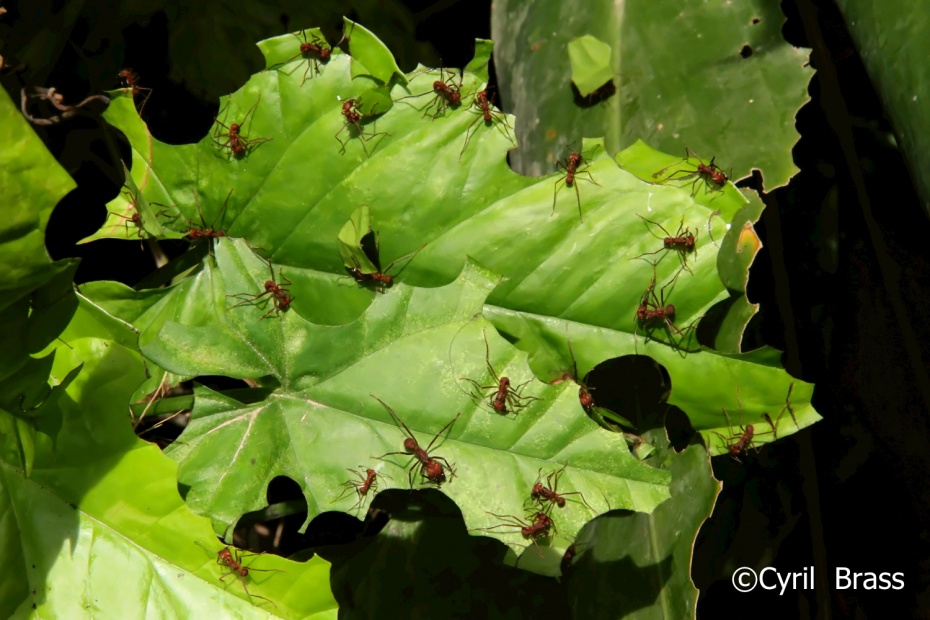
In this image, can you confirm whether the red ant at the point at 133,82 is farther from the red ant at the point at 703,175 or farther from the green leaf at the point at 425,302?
the red ant at the point at 703,175

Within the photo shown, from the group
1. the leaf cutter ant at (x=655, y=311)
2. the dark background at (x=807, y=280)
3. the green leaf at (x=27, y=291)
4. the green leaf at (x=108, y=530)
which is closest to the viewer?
the green leaf at (x=27, y=291)

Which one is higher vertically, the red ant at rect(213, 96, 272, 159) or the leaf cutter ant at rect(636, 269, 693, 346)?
the red ant at rect(213, 96, 272, 159)

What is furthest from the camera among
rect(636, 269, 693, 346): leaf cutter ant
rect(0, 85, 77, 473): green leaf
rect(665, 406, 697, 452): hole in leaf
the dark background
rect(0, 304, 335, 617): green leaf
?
the dark background

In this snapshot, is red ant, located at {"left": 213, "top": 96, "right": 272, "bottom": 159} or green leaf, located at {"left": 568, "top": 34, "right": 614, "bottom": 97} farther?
green leaf, located at {"left": 568, "top": 34, "right": 614, "bottom": 97}

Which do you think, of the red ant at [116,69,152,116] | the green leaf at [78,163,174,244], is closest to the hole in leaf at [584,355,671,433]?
the green leaf at [78,163,174,244]

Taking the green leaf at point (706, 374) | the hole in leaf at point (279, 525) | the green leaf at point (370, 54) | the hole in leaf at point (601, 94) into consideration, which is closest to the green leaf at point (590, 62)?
the hole in leaf at point (601, 94)

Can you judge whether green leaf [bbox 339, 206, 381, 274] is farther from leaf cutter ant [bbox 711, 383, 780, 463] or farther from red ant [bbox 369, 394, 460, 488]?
leaf cutter ant [bbox 711, 383, 780, 463]
